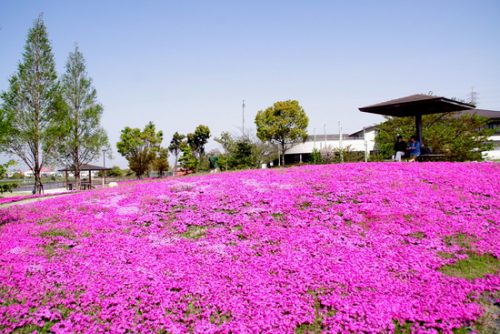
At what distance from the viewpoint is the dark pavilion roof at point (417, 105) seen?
45.4 ft

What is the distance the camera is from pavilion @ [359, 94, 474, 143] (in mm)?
13859

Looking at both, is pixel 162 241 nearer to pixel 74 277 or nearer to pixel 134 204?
pixel 74 277

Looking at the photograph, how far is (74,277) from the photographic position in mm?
5613

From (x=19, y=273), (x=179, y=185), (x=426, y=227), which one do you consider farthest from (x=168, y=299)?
(x=179, y=185)

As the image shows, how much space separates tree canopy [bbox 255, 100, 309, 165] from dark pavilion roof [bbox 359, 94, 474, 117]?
117 feet

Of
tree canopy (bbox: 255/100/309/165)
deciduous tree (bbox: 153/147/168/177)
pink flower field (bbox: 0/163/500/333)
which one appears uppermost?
tree canopy (bbox: 255/100/309/165)

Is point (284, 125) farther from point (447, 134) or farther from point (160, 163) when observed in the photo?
point (447, 134)

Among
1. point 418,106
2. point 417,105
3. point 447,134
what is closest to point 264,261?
point 417,105

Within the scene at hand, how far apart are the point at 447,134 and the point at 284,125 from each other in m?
31.0

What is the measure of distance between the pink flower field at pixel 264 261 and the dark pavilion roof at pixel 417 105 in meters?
4.78

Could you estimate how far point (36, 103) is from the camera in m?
26.3

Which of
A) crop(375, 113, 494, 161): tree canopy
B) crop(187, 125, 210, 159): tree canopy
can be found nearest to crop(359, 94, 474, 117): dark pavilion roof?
crop(375, 113, 494, 161): tree canopy

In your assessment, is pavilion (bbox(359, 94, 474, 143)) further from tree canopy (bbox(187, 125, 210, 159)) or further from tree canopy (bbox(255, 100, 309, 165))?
tree canopy (bbox(187, 125, 210, 159))

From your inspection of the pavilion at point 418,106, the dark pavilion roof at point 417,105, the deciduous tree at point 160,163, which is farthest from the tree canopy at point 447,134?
the deciduous tree at point 160,163
